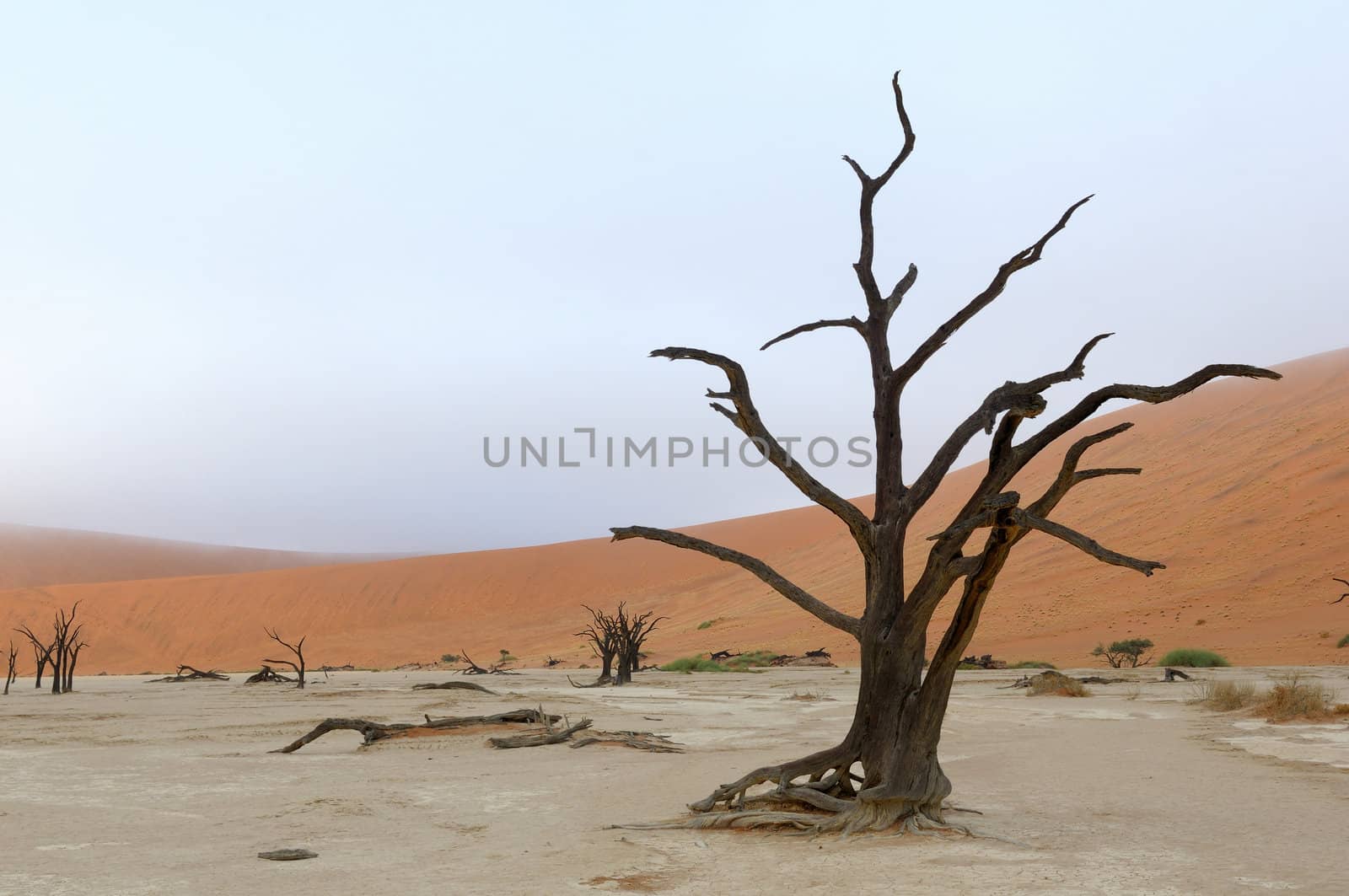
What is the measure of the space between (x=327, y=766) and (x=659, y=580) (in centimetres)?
5472

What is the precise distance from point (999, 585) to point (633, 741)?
30608mm

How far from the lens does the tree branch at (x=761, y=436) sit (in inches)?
241

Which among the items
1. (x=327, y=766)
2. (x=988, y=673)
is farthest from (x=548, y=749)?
(x=988, y=673)

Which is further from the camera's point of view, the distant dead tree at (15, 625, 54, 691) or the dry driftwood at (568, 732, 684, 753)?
the distant dead tree at (15, 625, 54, 691)

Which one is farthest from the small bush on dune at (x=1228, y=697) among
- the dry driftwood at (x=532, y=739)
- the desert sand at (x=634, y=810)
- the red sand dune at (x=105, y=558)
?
the red sand dune at (x=105, y=558)

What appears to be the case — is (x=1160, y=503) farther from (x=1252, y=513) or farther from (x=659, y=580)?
(x=659, y=580)

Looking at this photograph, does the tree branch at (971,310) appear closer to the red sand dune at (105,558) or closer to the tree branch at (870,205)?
the tree branch at (870,205)

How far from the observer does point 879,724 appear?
616 cm

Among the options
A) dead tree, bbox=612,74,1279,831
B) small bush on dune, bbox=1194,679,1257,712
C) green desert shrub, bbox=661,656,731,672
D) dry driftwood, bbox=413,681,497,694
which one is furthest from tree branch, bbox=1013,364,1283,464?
green desert shrub, bbox=661,656,731,672

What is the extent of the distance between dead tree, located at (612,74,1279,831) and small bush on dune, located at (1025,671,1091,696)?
492 inches

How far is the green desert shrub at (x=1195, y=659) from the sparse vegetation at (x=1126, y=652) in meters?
1.07

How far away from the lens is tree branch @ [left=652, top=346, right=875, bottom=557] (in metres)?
6.12

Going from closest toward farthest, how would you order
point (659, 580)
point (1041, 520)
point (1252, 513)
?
1. point (1041, 520)
2. point (1252, 513)
3. point (659, 580)

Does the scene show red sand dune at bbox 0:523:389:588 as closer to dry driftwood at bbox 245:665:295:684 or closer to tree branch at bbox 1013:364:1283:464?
dry driftwood at bbox 245:665:295:684
